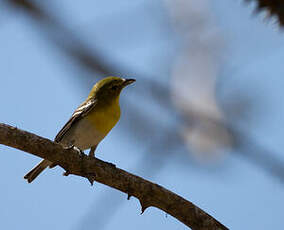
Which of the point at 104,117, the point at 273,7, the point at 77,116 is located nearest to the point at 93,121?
the point at 104,117

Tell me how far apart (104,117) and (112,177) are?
7.52 ft

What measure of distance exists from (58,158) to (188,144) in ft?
4.58

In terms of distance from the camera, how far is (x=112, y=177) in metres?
4.21

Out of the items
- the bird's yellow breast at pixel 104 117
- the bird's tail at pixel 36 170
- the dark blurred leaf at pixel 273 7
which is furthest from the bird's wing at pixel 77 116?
the dark blurred leaf at pixel 273 7

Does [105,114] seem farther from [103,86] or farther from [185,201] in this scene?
[185,201]

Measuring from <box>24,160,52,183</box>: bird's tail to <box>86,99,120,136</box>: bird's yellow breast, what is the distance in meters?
1.04

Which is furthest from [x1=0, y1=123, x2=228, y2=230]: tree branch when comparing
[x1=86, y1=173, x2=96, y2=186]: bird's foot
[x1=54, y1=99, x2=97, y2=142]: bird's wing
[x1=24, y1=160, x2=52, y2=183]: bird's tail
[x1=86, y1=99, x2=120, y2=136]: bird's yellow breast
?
[x1=24, y1=160, x2=52, y2=183]: bird's tail

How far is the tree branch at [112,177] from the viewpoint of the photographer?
3879 millimetres

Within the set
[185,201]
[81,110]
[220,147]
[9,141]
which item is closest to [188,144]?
[220,147]

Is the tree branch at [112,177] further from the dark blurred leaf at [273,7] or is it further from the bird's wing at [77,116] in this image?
the dark blurred leaf at [273,7]

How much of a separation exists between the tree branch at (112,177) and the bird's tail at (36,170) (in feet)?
8.63

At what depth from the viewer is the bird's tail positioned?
22.2 ft

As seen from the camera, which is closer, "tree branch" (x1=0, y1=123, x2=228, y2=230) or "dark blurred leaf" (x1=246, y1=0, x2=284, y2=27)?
"dark blurred leaf" (x1=246, y1=0, x2=284, y2=27)

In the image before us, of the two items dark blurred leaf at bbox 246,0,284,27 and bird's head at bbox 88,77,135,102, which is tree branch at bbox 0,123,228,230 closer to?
dark blurred leaf at bbox 246,0,284,27
